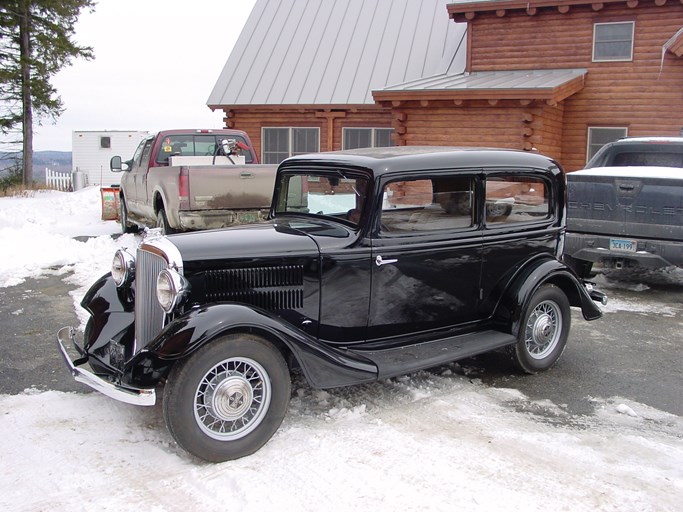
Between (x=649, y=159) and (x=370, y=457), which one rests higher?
(x=649, y=159)

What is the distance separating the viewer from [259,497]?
10.5ft

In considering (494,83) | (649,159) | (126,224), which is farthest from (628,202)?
(126,224)

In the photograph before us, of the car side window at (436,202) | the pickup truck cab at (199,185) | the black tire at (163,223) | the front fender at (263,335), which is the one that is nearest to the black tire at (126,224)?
the pickup truck cab at (199,185)

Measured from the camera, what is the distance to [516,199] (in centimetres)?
518

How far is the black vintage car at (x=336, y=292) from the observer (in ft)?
11.7

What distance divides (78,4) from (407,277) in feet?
79.2

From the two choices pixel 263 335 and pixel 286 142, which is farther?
pixel 286 142

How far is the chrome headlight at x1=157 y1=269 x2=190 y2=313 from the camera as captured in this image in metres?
3.70

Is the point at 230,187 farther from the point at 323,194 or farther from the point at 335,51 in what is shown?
the point at 335,51

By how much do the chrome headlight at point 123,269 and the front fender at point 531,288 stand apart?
2760mm

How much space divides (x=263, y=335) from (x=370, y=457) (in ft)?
3.02

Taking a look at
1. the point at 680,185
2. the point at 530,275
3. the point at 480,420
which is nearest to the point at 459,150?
the point at 530,275

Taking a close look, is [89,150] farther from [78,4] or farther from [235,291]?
[235,291]

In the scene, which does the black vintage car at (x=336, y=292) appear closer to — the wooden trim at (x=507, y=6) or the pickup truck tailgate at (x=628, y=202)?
the pickup truck tailgate at (x=628, y=202)
